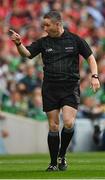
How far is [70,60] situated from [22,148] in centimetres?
852

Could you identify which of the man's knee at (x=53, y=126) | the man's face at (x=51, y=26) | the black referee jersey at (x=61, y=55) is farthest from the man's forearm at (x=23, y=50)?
the man's knee at (x=53, y=126)

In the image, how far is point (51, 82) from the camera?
406 inches

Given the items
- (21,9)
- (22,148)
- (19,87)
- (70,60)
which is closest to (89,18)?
(21,9)

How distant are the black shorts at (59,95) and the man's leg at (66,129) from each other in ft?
0.31

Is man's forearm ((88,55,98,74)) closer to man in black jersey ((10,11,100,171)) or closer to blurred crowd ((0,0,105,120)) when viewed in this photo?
man in black jersey ((10,11,100,171))

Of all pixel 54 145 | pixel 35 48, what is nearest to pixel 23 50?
pixel 35 48

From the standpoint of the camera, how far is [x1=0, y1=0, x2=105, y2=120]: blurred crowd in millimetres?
19297

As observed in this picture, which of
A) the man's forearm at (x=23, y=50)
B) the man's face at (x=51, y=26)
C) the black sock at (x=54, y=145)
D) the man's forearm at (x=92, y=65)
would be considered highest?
the man's face at (x=51, y=26)

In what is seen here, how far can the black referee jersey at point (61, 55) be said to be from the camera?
33.7 ft

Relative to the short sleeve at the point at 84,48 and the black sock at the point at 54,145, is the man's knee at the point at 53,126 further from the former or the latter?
the short sleeve at the point at 84,48

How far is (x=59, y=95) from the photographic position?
1025 cm

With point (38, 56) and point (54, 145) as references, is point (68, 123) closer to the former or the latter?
point (54, 145)

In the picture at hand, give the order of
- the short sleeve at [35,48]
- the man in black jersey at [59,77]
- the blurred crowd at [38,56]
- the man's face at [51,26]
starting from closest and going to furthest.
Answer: the man's face at [51,26]
the man in black jersey at [59,77]
the short sleeve at [35,48]
the blurred crowd at [38,56]

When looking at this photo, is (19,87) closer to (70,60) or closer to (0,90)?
(0,90)
